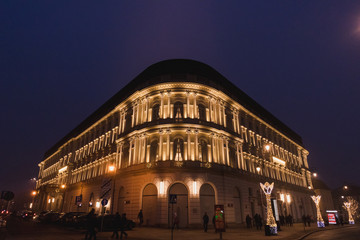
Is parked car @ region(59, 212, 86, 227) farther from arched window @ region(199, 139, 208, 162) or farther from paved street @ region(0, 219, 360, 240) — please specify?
arched window @ region(199, 139, 208, 162)

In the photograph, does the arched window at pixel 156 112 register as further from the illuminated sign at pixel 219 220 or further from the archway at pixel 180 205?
the illuminated sign at pixel 219 220

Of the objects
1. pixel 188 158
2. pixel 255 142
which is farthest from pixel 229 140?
pixel 255 142

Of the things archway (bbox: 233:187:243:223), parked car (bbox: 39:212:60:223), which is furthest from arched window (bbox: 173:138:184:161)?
parked car (bbox: 39:212:60:223)

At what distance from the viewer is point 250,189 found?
34.4 m

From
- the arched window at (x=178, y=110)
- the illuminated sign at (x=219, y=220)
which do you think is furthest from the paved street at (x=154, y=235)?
the arched window at (x=178, y=110)

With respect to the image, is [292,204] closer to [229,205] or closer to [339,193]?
[229,205]

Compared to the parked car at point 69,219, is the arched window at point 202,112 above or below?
above

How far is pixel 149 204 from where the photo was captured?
26812 millimetres

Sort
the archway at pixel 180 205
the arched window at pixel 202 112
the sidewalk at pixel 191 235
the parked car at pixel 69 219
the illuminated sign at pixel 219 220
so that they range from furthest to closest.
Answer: the arched window at pixel 202 112
the parked car at pixel 69 219
the archway at pixel 180 205
the sidewalk at pixel 191 235
the illuminated sign at pixel 219 220

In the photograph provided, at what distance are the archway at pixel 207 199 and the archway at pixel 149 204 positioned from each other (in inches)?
213

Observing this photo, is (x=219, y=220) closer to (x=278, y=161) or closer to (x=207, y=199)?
(x=207, y=199)

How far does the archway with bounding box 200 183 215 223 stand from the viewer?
86.9ft

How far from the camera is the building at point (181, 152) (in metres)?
26.5

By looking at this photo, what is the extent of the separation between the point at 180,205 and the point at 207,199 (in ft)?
11.4
